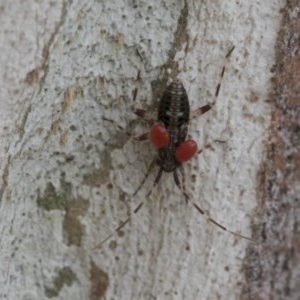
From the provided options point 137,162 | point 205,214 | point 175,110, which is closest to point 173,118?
point 175,110

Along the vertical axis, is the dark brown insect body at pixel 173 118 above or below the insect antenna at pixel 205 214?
above

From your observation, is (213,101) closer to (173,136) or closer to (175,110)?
(175,110)

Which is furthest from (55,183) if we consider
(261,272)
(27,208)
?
(261,272)

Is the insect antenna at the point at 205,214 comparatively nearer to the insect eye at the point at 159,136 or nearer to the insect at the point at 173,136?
the insect at the point at 173,136

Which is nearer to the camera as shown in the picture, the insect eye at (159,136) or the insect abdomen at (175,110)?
the insect abdomen at (175,110)

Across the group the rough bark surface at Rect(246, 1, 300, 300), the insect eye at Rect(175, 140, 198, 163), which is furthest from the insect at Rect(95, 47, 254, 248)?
the rough bark surface at Rect(246, 1, 300, 300)

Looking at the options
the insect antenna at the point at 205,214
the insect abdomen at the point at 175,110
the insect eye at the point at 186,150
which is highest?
the insect abdomen at the point at 175,110

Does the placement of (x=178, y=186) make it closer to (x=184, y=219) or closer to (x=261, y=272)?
(x=184, y=219)

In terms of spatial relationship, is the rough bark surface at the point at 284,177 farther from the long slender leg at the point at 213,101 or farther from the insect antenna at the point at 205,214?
the long slender leg at the point at 213,101

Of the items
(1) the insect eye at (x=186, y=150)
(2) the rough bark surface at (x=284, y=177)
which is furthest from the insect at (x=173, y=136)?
(2) the rough bark surface at (x=284, y=177)
